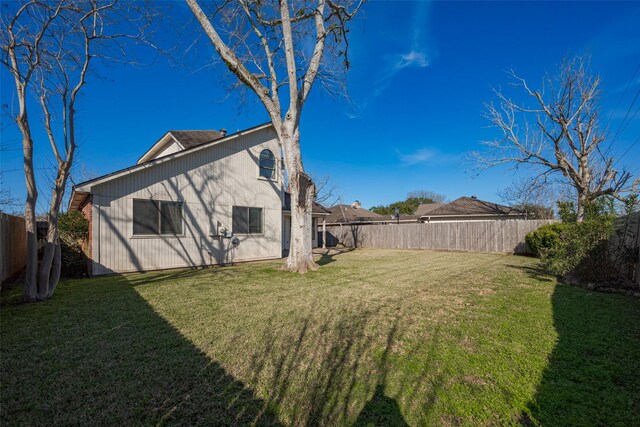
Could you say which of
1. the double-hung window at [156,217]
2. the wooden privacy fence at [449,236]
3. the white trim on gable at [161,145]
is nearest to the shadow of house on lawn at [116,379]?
the double-hung window at [156,217]

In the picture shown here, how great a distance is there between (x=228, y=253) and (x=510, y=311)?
9.21 metres

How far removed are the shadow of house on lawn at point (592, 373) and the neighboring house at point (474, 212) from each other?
62.3ft

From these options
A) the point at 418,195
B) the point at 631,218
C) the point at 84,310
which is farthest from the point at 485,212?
the point at 418,195

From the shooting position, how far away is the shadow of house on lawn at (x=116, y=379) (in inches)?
88.4

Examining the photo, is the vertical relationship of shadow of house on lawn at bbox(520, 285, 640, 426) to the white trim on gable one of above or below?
below

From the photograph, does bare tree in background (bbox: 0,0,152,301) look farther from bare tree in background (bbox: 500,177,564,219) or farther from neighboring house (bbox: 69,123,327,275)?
bare tree in background (bbox: 500,177,564,219)

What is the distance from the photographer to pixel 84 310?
16.8ft

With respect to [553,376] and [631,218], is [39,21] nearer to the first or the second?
[553,376]

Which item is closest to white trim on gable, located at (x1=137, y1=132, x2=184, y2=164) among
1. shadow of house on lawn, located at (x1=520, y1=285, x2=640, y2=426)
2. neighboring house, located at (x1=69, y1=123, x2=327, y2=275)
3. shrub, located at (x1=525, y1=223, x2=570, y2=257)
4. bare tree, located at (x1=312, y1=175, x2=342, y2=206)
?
neighboring house, located at (x1=69, y1=123, x2=327, y2=275)

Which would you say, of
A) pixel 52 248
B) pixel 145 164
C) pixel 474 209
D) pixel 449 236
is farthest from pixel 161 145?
pixel 474 209

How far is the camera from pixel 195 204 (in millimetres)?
10570

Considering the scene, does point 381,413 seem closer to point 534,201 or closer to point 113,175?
point 113,175

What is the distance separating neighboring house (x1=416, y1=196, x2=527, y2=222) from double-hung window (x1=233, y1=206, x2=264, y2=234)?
16.2 meters

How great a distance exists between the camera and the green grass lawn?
7.48 ft
